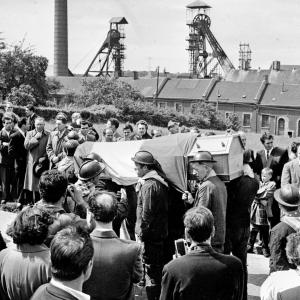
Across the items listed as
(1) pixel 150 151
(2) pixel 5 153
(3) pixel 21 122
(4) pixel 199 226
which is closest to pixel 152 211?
(1) pixel 150 151

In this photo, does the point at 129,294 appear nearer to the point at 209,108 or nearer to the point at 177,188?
the point at 177,188

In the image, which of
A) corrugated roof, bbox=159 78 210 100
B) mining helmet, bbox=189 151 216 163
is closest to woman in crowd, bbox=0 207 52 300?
mining helmet, bbox=189 151 216 163

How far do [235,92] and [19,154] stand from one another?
73550 mm

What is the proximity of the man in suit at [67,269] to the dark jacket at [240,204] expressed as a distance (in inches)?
152

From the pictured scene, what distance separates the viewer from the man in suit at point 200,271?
415cm

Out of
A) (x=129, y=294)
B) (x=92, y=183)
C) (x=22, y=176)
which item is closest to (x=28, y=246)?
(x=129, y=294)

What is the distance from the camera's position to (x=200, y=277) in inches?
163

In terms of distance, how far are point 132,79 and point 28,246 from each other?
3584 inches

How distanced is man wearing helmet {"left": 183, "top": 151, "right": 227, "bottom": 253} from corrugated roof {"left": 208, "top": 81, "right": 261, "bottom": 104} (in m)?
74.2

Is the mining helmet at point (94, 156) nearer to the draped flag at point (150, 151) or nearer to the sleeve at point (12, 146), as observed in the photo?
the draped flag at point (150, 151)

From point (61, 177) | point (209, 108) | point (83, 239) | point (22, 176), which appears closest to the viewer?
point (83, 239)

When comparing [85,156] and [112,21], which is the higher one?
[112,21]

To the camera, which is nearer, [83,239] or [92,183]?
[83,239]

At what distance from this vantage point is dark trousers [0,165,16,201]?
11117 millimetres
